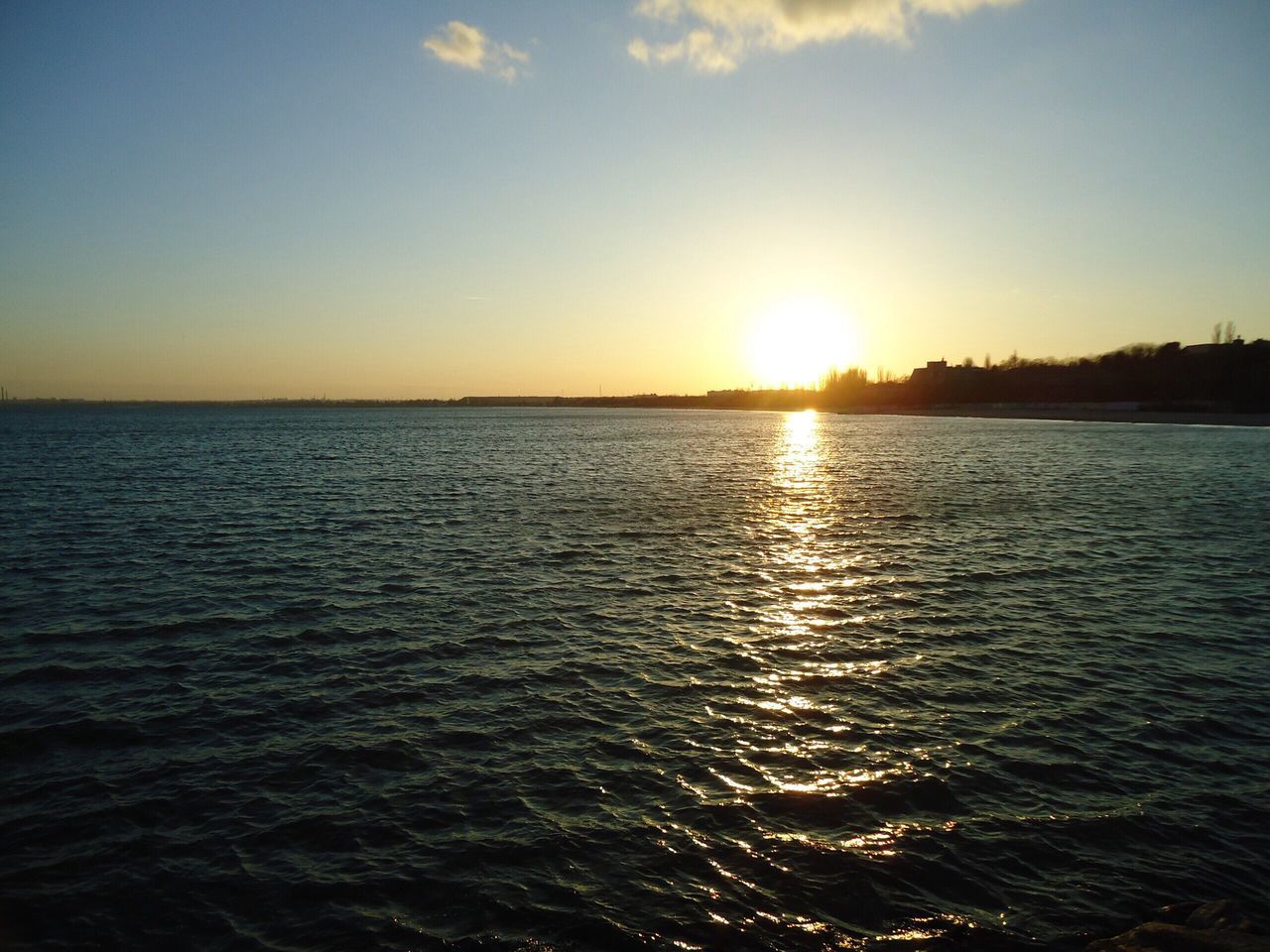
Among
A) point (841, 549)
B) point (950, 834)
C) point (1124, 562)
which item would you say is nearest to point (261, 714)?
point (950, 834)

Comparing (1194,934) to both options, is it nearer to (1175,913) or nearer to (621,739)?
(1175,913)

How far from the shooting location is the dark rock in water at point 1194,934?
895 centimetres

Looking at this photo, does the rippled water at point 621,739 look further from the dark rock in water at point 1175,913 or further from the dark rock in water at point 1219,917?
the dark rock in water at point 1219,917

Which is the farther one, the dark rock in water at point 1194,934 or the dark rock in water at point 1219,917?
the dark rock in water at point 1219,917

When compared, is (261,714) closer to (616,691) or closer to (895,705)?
(616,691)

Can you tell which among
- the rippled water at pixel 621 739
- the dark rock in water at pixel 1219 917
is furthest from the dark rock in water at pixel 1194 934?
the rippled water at pixel 621 739

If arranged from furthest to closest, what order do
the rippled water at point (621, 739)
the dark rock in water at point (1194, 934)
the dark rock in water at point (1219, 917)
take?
the rippled water at point (621, 739) < the dark rock in water at point (1219, 917) < the dark rock in water at point (1194, 934)

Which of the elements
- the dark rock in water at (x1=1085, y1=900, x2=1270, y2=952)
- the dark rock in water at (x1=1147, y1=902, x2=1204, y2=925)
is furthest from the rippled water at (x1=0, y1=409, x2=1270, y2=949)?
the dark rock in water at (x1=1085, y1=900, x2=1270, y2=952)

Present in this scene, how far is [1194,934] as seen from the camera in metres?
9.19

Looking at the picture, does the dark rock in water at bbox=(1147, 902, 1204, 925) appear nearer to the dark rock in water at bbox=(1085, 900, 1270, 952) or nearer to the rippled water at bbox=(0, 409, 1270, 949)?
the dark rock in water at bbox=(1085, 900, 1270, 952)

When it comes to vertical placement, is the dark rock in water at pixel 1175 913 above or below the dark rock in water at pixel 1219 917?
below

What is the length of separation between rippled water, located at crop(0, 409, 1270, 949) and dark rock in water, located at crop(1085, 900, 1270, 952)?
0.76 metres

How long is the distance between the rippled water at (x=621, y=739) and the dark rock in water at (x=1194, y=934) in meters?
0.76

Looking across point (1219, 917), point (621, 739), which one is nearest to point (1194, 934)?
point (1219, 917)
